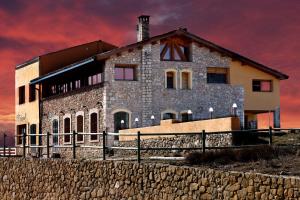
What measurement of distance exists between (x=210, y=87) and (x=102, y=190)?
1824 cm

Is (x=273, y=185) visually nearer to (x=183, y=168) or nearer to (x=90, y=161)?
(x=183, y=168)

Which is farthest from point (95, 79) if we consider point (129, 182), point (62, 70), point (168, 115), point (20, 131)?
point (129, 182)

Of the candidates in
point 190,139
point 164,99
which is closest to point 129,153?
point 190,139

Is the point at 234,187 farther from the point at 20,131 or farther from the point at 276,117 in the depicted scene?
the point at 20,131

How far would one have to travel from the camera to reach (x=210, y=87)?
3666 cm

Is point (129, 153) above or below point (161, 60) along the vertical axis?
below

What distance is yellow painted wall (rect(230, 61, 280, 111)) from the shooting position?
37750 mm

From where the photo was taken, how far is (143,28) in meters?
36.3

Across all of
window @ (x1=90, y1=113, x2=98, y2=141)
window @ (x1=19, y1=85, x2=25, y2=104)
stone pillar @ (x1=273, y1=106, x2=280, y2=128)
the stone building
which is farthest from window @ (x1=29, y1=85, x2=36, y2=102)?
stone pillar @ (x1=273, y1=106, x2=280, y2=128)

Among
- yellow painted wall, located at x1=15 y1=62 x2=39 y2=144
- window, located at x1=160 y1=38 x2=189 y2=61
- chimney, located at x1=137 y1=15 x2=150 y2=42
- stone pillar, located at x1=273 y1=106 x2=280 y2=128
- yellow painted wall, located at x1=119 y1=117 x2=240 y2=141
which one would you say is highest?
chimney, located at x1=137 y1=15 x2=150 y2=42

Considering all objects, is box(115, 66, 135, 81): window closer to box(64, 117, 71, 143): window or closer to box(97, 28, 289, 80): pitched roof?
box(97, 28, 289, 80): pitched roof

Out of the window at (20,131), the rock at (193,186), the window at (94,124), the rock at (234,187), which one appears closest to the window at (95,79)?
the window at (94,124)

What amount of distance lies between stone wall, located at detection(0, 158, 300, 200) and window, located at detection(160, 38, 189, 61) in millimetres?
11693

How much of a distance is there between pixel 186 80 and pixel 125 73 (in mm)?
4022
